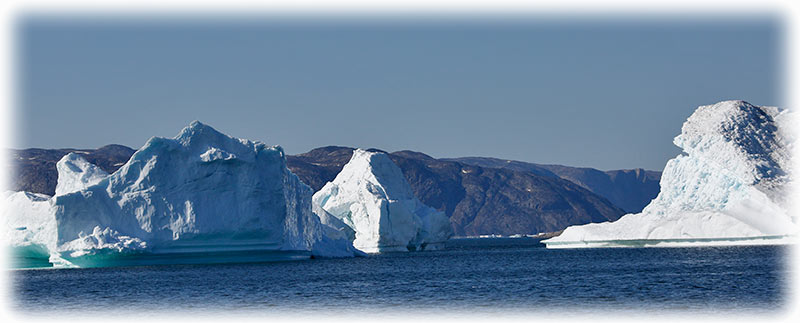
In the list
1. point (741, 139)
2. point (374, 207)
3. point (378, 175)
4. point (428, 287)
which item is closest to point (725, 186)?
point (741, 139)

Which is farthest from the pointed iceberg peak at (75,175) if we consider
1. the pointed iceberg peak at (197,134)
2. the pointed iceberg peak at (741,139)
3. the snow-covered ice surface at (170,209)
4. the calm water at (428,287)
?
the pointed iceberg peak at (741,139)

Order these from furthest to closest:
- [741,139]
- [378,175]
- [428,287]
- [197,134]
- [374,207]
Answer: [378,175] → [374,207] → [741,139] → [197,134] → [428,287]

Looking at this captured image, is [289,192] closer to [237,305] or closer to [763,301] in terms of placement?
[237,305]

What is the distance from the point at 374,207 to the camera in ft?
224

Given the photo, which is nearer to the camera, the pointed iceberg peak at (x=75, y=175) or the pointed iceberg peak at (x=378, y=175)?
the pointed iceberg peak at (x=75, y=175)

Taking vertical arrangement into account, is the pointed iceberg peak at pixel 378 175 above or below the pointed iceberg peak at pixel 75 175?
above

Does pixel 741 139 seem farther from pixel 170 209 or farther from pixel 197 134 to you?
pixel 170 209

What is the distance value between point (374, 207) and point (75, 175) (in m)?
26.5

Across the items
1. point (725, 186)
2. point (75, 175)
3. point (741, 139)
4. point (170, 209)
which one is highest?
point (741, 139)

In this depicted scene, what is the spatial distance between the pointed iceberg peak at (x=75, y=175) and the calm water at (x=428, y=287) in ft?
12.5

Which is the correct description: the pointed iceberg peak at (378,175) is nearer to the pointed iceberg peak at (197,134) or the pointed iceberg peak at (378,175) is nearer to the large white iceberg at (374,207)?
the large white iceberg at (374,207)

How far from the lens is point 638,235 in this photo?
58438 millimetres

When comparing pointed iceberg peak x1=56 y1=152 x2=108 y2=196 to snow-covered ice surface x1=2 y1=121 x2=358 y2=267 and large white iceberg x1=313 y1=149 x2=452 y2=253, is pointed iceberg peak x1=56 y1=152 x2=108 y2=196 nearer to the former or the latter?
snow-covered ice surface x1=2 y1=121 x2=358 y2=267

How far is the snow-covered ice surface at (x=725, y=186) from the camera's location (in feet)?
174
